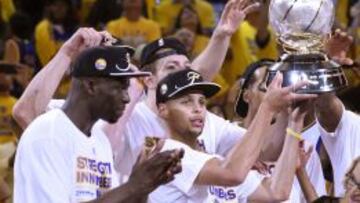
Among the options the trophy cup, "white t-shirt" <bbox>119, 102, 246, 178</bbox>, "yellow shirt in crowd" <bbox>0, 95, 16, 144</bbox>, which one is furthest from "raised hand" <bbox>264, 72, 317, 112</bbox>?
"yellow shirt in crowd" <bbox>0, 95, 16, 144</bbox>

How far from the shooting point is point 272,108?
6.54m

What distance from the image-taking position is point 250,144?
21.7ft

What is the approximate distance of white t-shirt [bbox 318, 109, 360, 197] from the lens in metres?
7.80

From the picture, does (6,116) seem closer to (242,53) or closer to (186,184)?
(242,53)

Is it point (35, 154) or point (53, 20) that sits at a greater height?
point (35, 154)

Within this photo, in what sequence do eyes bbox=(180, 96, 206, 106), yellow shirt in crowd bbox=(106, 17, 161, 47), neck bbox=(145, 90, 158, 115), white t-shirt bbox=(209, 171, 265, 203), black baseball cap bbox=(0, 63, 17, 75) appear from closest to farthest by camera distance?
eyes bbox=(180, 96, 206, 106)
white t-shirt bbox=(209, 171, 265, 203)
neck bbox=(145, 90, 158, 115)
black baseball cap bbox=(0, 63, 17, 75)
yellow shirt in crowd bbox=(106, 17, 161, 47)

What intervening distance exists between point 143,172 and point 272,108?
37.1 inches

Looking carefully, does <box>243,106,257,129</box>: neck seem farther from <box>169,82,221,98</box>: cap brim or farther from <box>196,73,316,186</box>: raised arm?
<box>196,73,316,186</box>: raised arm

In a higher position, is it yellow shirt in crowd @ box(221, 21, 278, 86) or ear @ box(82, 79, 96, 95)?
ear @ box(82, 79, 96, 95)

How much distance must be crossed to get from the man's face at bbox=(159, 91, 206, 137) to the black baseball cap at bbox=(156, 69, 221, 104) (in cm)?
3

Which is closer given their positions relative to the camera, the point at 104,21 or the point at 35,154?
the point at 35,154

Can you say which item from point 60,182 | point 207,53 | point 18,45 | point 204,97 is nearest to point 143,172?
point 60,182

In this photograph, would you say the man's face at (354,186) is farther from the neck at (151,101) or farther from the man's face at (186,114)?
the neck at (151,101)

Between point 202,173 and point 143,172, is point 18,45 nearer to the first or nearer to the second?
point 202,173
